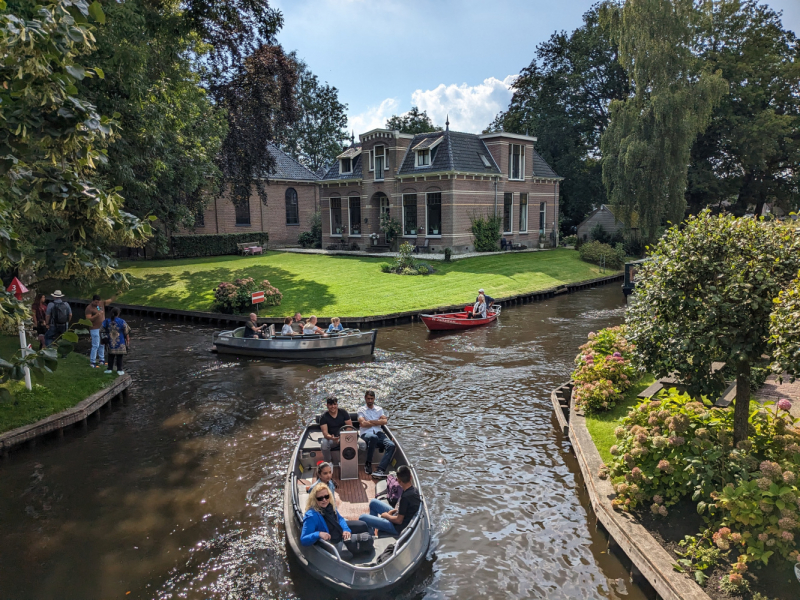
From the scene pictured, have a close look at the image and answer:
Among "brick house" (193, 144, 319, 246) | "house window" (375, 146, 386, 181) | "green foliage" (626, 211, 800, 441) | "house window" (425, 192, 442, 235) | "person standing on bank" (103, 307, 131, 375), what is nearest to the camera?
"green foliage" (626, 211, 800, 441)

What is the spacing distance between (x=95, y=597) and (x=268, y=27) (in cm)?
1954

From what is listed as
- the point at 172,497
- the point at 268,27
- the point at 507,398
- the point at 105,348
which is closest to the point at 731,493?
the point at 507,398

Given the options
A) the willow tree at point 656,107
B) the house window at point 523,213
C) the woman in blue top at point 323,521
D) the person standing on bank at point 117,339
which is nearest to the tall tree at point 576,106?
the house window at point 523,213

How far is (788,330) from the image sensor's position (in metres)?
5.23

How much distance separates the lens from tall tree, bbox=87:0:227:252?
1485 centimetres

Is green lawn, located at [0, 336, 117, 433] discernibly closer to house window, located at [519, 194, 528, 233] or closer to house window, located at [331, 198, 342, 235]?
house window, located at [331, 198, 342, 235]

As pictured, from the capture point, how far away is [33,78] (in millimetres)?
4570

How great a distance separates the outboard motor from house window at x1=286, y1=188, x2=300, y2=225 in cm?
3970

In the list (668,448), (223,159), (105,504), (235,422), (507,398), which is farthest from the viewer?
(223,159)

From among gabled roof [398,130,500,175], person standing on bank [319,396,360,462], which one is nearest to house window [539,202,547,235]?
gabled roof [398,130,500,175]

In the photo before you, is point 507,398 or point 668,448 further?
point 507,398

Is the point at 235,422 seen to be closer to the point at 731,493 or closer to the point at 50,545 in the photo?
the point at 50,545

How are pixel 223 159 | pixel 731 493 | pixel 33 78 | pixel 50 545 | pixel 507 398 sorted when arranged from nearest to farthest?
1. pixel 33 78
2. pixel 731 493
3. pixel 50 545
4. pixel 507 398
5. pixel 223 159

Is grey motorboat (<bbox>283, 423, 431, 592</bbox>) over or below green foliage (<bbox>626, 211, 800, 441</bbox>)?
below
